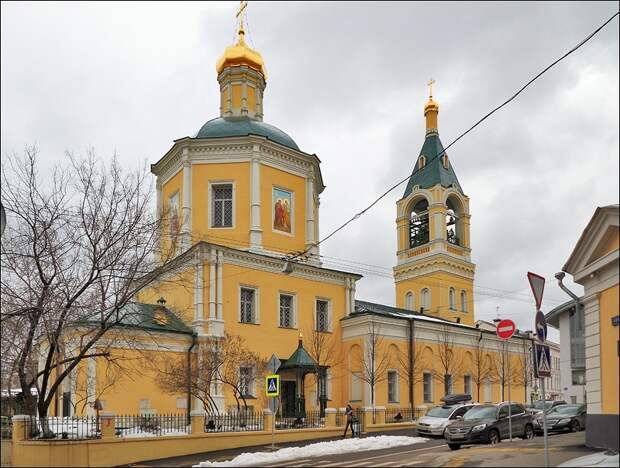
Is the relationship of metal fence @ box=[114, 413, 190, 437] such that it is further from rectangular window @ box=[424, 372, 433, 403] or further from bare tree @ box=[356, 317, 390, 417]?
rectangular window @ box=[424, 372, 433, 403]

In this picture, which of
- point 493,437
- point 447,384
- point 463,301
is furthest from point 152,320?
point 463,301

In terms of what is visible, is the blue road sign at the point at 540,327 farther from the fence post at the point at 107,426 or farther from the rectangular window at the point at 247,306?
the rectangular window at the point at 247,306

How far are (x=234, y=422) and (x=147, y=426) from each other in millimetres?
3615

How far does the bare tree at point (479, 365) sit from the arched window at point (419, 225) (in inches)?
440

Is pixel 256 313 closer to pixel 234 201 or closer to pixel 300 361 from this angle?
pixel 300 361

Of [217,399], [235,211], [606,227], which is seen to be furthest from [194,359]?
[606,227]

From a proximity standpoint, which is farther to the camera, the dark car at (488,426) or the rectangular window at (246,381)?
the rectangular window at (246,381)

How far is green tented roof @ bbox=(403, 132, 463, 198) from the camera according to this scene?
52775mm

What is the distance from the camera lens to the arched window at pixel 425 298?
52.6 metres

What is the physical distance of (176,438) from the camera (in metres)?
21.8

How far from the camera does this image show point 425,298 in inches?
2090

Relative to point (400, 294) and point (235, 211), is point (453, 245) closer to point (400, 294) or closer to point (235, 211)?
point (400, 294)

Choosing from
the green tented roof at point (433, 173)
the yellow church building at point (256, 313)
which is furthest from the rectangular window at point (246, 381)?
the green tented roof at point (433, 173)

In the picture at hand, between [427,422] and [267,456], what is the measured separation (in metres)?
8.74
